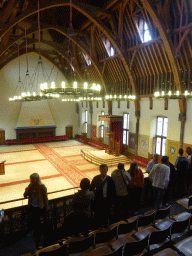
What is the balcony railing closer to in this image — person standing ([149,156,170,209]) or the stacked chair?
the stacked chair

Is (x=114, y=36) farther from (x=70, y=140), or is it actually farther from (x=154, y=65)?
(x=70, y=140)

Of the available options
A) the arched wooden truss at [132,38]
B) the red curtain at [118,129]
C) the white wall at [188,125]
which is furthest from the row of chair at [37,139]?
the white wall at [188,125]

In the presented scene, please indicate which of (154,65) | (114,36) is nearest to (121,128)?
(154,65)

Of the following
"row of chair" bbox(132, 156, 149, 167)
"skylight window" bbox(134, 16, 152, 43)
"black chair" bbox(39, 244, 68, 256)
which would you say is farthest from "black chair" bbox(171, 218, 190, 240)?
"skylight window" bbox(134, 16, 152, 43)

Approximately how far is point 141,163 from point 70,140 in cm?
1045

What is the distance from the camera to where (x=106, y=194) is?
3816 millimetres

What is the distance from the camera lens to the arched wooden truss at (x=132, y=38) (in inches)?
339

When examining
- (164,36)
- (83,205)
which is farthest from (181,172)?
(164,36)

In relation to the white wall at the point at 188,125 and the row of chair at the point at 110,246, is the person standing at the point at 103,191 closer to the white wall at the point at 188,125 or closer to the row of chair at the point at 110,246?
the row of chair at the point at 110,246

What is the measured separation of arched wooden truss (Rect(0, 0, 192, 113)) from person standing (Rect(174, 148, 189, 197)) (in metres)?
4.71

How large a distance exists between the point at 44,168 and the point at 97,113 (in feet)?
26.7

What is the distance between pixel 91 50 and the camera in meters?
14.6

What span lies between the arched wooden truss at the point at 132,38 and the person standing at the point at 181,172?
4.71m

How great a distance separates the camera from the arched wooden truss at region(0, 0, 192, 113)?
8.60m
